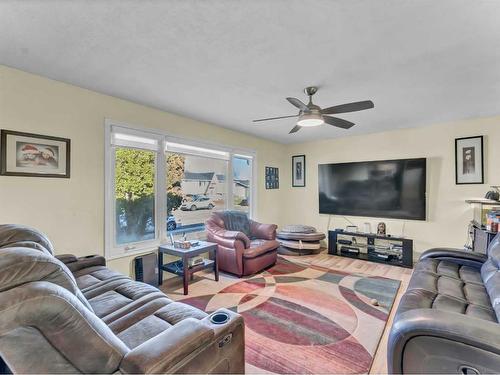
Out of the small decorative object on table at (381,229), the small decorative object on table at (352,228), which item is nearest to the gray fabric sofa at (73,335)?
the small decorative object on table at (381,229)

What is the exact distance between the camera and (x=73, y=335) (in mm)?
879

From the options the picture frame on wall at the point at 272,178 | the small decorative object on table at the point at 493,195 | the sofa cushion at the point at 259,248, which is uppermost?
the picture frame on wall at the point at 272,178

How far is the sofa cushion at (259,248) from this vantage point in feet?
12.0

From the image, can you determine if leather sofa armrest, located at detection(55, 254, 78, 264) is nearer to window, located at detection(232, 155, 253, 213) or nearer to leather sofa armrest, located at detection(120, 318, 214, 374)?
leather sofa armrest, located at detection(120, 318, 214, 374)

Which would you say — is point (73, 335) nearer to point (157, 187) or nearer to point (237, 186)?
point (157, 187)

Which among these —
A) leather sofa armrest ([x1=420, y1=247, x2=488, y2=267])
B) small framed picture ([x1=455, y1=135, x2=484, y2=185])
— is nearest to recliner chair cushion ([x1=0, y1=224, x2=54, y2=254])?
leather sofa armrest ([x1=420, y1=247, x2=488, y2=267])

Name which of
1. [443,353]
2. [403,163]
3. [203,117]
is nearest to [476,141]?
[403,163]

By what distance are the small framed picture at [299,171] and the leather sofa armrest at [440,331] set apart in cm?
450

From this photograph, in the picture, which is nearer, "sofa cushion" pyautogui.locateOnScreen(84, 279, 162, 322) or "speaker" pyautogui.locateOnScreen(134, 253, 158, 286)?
"sofa cushion" pyautogui.locateOnScreen(84, 279, 162, 322)

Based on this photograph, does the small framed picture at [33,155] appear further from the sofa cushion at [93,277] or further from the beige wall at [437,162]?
the beige wall at [437,162]

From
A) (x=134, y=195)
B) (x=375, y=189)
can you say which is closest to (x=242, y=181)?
(x=134, y=195)

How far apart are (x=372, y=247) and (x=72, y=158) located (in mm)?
4835

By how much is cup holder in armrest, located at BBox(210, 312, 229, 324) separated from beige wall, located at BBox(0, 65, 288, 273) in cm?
213

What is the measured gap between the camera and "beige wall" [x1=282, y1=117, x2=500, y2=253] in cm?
386
